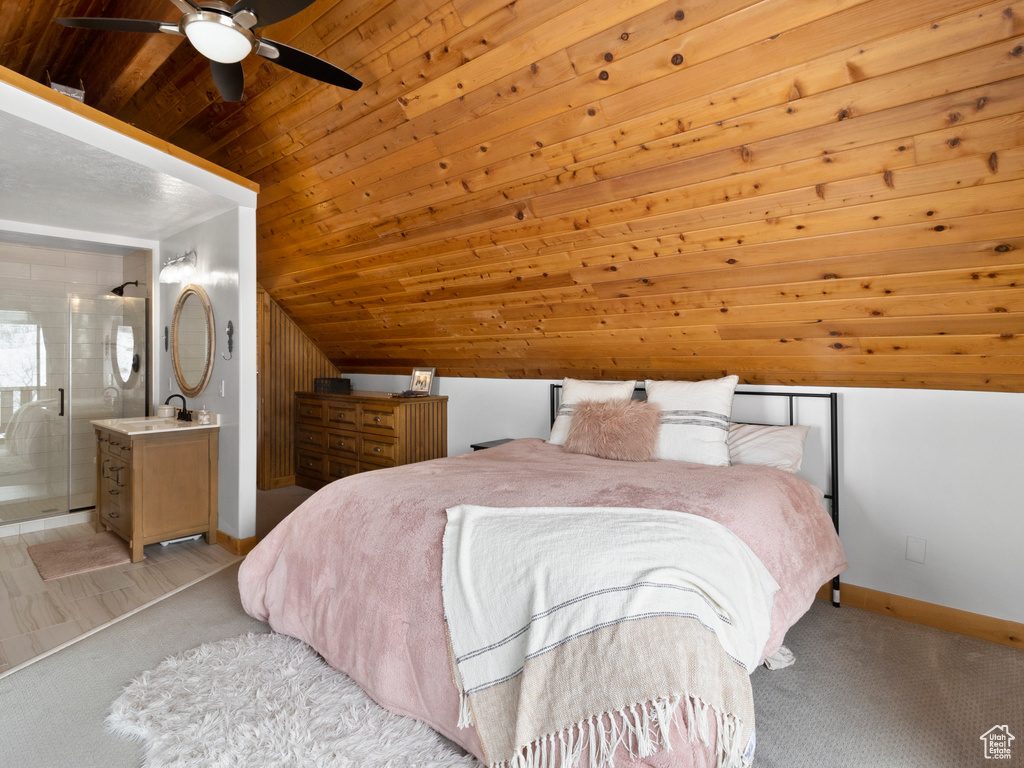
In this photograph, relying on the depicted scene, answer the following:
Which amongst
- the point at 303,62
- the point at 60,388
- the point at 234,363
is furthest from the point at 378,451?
the point at 303,62

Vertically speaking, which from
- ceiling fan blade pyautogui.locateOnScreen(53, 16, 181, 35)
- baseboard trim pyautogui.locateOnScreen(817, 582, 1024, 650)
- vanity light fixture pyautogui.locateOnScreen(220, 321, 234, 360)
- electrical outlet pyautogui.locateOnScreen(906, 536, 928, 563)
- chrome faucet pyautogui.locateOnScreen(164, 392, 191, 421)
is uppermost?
A: ceiling fan blade pyautogui.locateOnScreen(53, 16, 181, 35)

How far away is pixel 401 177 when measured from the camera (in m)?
3.08

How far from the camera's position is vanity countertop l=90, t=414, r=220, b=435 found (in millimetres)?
3371

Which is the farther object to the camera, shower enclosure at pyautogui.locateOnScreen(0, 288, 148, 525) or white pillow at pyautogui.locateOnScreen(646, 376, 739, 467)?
shower enclosure at pyautogui.locateOnScreen(0, 288, 148, 525)

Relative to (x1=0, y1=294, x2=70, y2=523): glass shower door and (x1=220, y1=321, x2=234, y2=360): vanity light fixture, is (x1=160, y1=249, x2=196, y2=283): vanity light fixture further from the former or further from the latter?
(x1=0, y1=294, x2=70, y2=523): glass shower door

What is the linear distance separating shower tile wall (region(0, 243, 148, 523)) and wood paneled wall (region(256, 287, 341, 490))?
42.8 inches

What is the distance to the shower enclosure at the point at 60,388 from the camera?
149 inches

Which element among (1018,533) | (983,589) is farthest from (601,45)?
(983,589)

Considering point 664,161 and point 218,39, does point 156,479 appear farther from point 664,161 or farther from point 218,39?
point 664,161

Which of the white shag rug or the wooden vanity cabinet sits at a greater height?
the wooden vanity cabinet

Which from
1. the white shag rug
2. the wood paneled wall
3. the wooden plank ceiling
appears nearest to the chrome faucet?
the wood paneled wall

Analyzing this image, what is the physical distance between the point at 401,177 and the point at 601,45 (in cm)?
141

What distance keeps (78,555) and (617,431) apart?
11.1 ft

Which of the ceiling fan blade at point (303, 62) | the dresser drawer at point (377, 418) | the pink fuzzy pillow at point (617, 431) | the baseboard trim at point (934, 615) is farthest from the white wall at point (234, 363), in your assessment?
the baseboard trim at point (934, 615)
